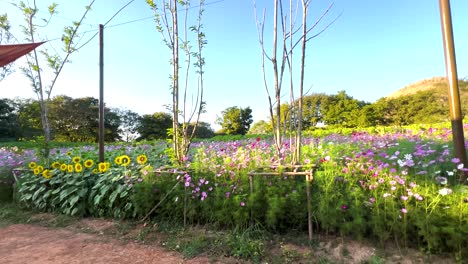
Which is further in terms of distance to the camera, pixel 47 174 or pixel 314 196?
pixel 47 174

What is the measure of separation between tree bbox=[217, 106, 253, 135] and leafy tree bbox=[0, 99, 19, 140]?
51.5 ft

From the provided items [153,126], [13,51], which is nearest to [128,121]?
[153,126]

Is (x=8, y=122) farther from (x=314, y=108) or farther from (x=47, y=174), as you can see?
(x=314, y=108)

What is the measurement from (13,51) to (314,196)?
→ 4178mm

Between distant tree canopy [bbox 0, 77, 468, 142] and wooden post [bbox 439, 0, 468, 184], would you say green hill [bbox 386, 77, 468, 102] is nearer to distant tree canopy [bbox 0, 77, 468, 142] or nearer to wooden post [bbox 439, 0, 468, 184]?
distant tree canopy [bbox 0, 77, 468, 142]

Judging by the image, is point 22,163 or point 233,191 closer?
point 233,191

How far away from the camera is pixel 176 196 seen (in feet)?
7.58

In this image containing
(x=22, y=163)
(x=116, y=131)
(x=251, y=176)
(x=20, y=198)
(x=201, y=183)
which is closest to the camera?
(x=251, y=176)

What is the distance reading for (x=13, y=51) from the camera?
135 inches

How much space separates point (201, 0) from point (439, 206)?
3.07 m

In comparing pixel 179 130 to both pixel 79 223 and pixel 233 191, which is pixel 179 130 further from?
pixel 79 223

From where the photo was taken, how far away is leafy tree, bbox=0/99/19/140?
56.1ft

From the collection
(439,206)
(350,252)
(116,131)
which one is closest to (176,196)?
(350,252)

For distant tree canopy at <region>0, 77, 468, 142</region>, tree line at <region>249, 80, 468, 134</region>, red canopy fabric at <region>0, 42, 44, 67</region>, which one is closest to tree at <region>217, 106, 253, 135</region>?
distant tree canopy at <region>0, 77, 468, 142</region>
